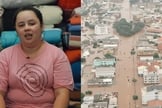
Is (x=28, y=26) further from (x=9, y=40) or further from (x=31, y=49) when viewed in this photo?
(x=9, y=40)

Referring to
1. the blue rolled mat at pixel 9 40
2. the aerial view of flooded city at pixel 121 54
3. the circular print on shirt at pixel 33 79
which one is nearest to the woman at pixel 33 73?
the circular print on shirt at pixel 33 79

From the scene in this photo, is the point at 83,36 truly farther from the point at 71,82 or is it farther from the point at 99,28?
the point at 71,82

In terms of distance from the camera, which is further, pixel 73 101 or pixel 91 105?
pixel 73 101

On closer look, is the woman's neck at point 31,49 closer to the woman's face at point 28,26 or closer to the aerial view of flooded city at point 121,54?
the woman's face at point 28,26

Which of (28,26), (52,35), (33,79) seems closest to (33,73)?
(33,79)

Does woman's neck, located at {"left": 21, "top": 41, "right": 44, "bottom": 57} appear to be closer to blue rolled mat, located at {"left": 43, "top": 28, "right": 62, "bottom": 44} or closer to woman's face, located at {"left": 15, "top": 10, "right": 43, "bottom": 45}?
woman's face, located at {"left": 15, "top": 10, "right": 43, "bottom": 45}

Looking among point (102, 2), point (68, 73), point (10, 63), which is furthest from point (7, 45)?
point (102, 2)
